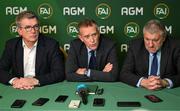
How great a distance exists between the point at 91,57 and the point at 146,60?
0.58 m

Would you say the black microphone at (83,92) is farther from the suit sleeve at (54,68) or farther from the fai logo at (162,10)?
the fai logo at (162,10)

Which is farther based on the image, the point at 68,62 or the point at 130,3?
the point at 130,3

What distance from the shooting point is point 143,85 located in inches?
107

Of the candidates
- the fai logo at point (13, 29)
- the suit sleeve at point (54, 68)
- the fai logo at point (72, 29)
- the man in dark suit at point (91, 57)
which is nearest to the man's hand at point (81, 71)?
the man in dark suit at point (91, 57)

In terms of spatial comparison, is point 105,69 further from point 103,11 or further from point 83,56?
point 103,11

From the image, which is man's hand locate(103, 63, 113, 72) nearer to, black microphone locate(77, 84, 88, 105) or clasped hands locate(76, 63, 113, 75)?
clasped hands locate(76, 63, 113, 75)

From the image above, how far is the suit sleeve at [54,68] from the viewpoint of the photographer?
289 centimetres

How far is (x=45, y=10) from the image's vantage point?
3936mm

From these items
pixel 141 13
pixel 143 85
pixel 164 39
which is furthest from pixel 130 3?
pixel 143 85

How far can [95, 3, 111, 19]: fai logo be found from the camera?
3877mm

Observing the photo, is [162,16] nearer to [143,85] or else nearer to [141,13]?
[141,13]

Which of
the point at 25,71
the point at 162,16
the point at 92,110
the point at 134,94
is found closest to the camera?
the point at 92,110

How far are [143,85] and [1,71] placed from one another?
1.40 metres

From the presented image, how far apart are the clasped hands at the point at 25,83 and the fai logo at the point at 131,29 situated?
5.03ft
